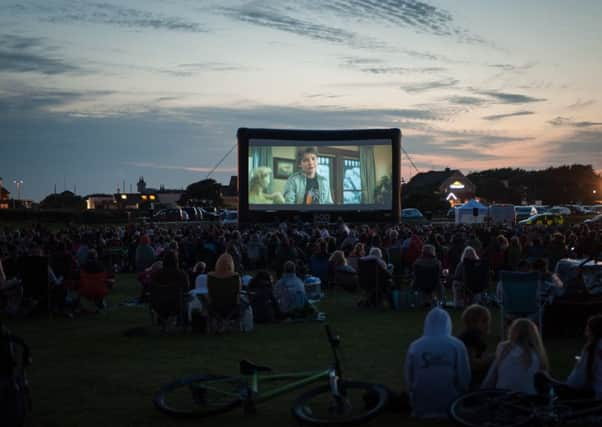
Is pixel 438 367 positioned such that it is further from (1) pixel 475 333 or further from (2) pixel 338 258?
(2) pixel 338 258

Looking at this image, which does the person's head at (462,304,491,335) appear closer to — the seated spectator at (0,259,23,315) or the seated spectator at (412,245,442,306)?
the seated spectator at (412,245,442,306)

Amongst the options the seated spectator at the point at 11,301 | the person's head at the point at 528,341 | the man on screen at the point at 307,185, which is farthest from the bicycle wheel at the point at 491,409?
the man on screen at the point at 307,185

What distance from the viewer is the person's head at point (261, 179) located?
106 ft

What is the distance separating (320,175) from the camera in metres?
32.3

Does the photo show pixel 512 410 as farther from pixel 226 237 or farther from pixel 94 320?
pixel 226 237

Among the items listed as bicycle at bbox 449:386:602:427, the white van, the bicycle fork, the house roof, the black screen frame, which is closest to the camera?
bicycle at bbox 449:386:602:427

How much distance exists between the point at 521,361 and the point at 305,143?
2742cm

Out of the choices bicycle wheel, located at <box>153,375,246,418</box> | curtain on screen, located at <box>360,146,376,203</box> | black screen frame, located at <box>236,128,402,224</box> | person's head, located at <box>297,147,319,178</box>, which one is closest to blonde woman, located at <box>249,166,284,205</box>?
black screen frame, located at <box>236,128,402,224</box>

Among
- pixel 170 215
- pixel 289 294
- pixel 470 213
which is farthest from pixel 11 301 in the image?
pixel 470 213

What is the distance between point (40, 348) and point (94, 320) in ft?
7.72

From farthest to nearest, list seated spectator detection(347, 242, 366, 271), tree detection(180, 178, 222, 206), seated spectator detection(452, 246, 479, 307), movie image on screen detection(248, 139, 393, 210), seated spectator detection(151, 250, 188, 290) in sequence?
1. tree detection(180, 178, 222, 206)
2. movie image on screen detection(248, 139, 393, 210)
3. seated spectator detection(347, 242, 366, 271)
4. seated spectator detection(452, 246, 479, 307)
5. seated spectator detection(151, 250, 188, 290)

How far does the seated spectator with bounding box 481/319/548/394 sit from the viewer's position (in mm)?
5340

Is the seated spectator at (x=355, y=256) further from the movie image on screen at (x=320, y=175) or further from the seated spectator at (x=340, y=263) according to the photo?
the movie image on screen at (x=320, y=175)

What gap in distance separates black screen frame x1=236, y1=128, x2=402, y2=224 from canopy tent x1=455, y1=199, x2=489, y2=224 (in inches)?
266
